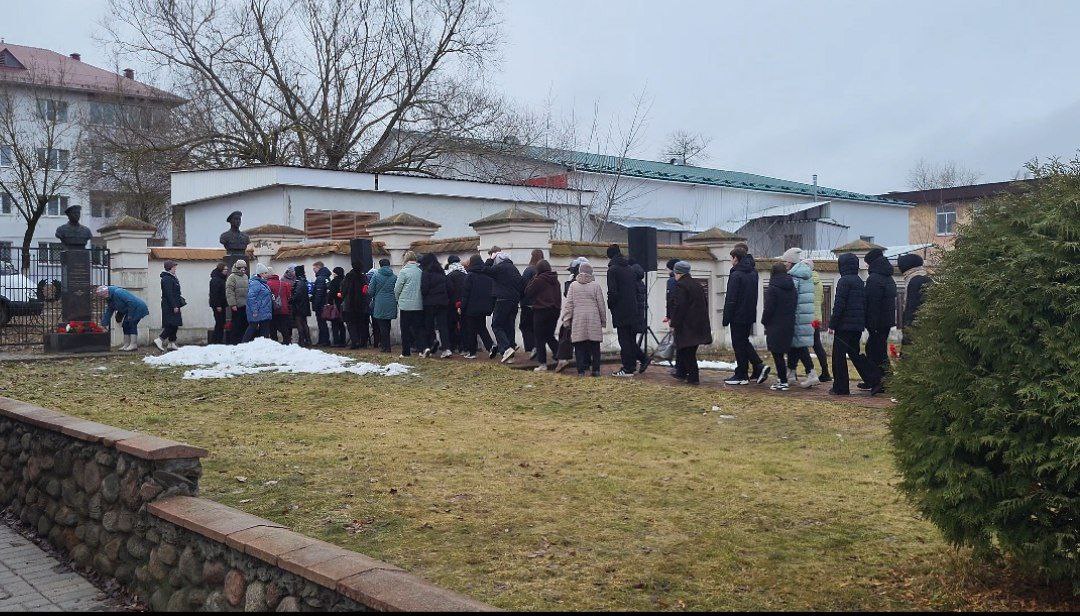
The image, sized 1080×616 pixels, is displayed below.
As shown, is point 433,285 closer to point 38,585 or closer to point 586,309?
point 586,309

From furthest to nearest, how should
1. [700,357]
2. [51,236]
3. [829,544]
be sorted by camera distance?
[51,236], [700,357], [829,544]

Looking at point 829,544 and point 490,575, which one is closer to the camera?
point 490,575

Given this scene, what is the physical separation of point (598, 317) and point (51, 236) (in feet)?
180

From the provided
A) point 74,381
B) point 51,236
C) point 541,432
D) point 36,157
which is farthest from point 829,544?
point 51,236

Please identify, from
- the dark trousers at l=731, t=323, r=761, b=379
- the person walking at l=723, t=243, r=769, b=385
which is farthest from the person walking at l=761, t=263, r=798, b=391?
the dark trousers at l=731, t=323, r=761, b=379

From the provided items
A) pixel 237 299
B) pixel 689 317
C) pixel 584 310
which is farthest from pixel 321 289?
pixel 689 317

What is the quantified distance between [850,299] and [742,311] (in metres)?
1.55

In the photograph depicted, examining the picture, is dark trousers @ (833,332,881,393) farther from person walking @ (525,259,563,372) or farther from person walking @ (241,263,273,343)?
person walking @ (241,263,273,343)

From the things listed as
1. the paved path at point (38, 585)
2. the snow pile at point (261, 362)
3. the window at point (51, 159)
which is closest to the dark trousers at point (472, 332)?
the snow pile at point (261, 362)

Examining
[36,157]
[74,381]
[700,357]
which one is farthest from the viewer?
[36,157]

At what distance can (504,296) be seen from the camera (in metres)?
16.6

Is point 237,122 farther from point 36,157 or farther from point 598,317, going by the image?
point 598,317

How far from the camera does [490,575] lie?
18.3 feet

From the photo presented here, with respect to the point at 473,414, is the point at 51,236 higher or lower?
higher
